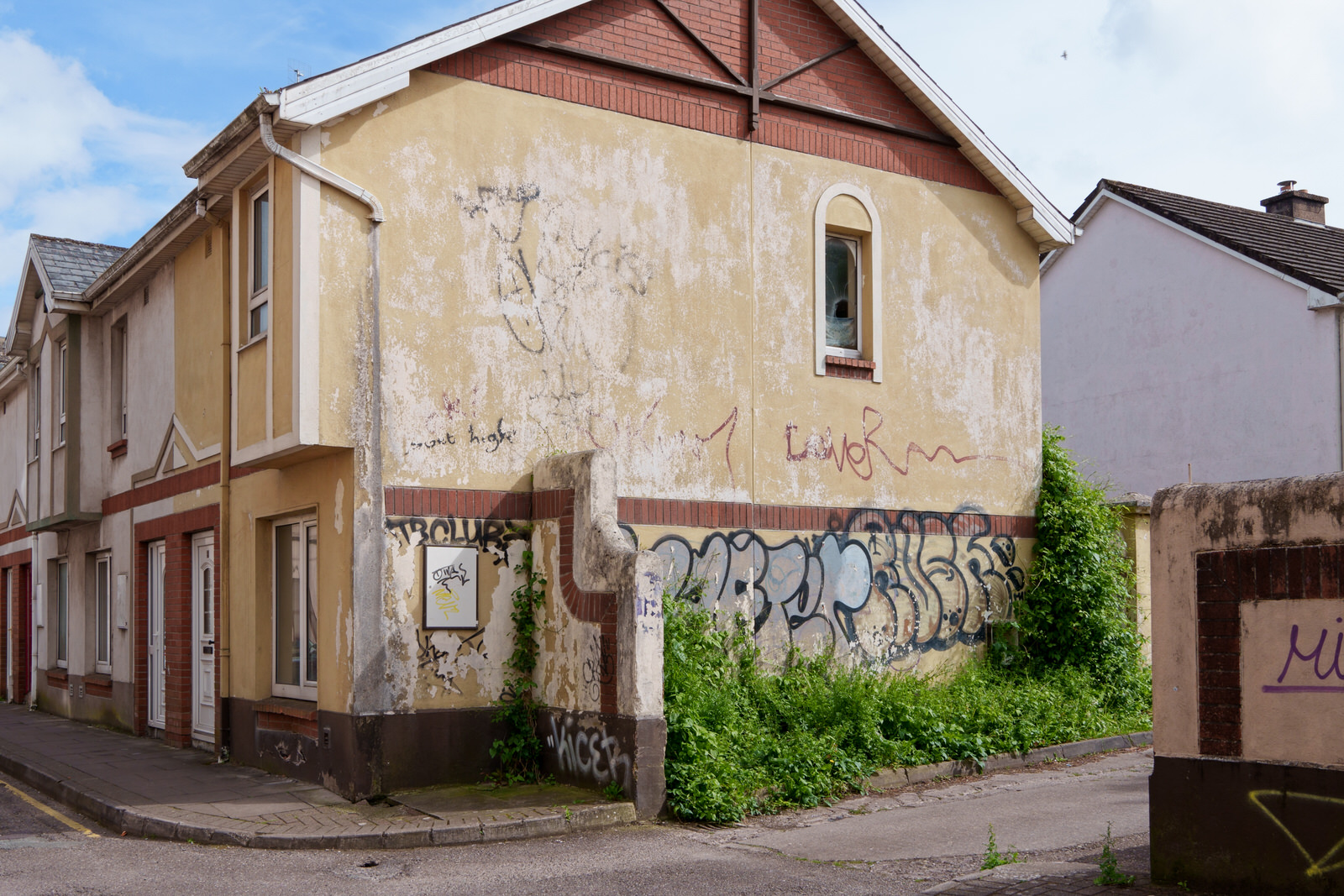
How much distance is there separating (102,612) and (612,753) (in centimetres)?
1026

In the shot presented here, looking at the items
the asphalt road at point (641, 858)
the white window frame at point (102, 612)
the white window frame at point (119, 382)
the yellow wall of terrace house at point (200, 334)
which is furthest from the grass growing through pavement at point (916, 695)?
the white window frame at point (102, 612)

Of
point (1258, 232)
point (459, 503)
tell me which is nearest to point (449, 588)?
point (459, 503)

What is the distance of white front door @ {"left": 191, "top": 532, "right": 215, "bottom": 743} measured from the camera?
12664mm

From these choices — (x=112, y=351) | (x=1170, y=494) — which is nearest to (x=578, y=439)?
(x=1170, y=494)

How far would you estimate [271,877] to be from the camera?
7.57 meters

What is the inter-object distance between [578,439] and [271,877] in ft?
14.9

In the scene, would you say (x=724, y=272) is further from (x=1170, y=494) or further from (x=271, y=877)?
(x=271, y=877)

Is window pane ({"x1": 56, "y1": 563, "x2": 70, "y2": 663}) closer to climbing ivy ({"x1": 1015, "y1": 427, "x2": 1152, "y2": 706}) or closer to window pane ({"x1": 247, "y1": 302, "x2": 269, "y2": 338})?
window pane ({"x1": 247, "y1": 302, "x2": 269, "y2": 338})

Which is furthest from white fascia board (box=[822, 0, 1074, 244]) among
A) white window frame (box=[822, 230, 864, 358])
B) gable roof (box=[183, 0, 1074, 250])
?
white window frame (box=[822, 230, 864, 358])

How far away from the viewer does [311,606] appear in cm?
1083

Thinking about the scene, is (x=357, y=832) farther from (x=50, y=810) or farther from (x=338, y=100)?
(x=338, y=100)

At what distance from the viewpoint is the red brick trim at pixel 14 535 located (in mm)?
19953

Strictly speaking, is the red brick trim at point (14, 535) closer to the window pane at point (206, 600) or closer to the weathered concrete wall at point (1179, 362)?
the window pane at point (206, 600)

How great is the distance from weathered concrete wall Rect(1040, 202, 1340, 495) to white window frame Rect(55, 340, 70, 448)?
583 inches
